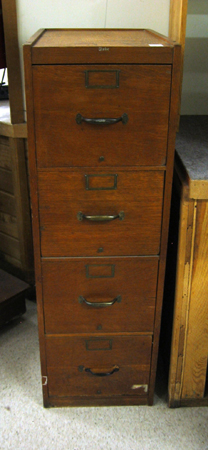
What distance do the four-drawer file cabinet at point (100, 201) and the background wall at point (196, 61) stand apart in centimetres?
44

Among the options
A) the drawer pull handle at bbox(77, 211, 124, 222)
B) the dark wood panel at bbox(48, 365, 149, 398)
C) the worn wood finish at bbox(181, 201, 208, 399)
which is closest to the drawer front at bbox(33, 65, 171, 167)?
the drawer pull handle at bbox(77, 211, 124, 222)

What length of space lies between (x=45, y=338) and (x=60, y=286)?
218 millimetres

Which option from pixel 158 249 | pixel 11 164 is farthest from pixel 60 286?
pixel 11 164

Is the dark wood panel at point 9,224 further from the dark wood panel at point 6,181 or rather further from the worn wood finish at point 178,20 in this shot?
the worn wood finish at point 178,20

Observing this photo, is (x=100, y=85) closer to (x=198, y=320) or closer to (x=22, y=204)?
(x=198, y=320)

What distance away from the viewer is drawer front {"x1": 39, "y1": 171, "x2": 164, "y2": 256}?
1.21 metres

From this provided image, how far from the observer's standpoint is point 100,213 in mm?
1251

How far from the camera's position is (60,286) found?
135 cm

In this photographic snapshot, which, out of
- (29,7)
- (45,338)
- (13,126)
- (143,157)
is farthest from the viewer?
(13,126)

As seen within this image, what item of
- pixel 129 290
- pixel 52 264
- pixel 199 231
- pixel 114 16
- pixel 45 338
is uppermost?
pixel 114 16

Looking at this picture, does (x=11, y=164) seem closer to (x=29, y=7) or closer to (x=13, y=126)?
(x=13, y=126)

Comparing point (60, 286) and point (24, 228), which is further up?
point (60, 286)

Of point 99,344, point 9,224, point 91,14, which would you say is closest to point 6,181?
point 9,224

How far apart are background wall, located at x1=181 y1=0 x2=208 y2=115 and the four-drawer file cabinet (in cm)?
44
